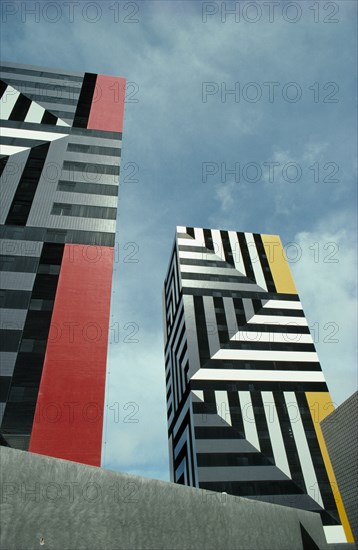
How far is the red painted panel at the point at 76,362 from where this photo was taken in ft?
82.2

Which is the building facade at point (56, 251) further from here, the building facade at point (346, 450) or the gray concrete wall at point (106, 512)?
the building facade at point (346, 450)

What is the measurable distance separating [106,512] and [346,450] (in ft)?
122

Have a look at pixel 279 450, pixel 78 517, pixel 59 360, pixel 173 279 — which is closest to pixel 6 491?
pixel 78 517

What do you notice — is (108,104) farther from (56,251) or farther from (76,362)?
(76,362)

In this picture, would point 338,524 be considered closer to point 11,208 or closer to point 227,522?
point 227,522

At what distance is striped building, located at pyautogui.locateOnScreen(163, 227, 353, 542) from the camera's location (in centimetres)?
4247

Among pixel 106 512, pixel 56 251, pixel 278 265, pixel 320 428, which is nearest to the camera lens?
pixel 106 512

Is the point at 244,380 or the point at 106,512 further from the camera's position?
the point at 244,380

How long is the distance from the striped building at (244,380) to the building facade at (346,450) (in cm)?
261

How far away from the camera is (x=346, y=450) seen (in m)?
38.3

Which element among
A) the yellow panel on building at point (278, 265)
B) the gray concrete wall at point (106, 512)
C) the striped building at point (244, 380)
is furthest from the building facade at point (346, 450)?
the gray concrete wall at point (106, 512)

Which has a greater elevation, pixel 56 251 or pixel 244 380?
pixel 56 251

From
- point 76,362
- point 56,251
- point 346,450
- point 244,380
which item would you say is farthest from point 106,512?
point 244,380

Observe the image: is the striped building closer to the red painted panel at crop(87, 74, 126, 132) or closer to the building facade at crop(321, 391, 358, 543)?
the building facade at crop(321, 391, 358, 543)
